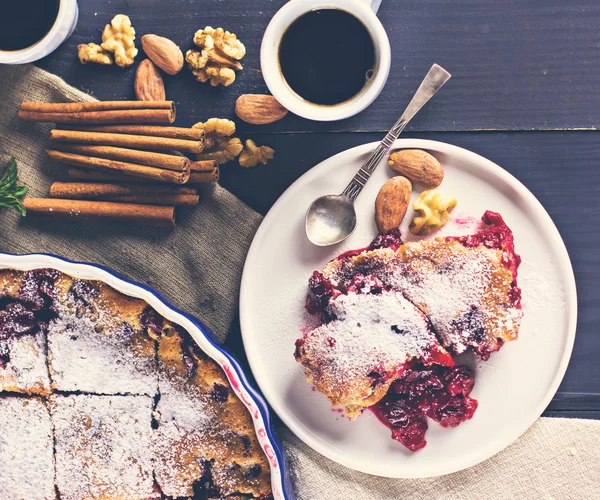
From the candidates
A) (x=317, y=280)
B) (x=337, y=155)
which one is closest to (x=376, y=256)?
Result: (x=317, y=280)

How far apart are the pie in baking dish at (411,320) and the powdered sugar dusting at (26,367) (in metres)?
0.60

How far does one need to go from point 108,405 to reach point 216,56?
36.2 inches

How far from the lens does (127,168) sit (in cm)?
157

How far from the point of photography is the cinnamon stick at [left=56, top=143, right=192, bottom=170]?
5.10 ft

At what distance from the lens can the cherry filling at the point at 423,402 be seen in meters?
1.49

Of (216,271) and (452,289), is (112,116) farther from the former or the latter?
(452,289)

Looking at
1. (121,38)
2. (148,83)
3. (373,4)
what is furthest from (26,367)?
(373,4)

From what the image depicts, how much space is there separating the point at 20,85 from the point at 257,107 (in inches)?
25.4

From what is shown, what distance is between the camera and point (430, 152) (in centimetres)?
158

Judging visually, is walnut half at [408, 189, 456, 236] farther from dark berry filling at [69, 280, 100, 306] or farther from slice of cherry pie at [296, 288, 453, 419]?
dark berry filling at [69, 280, 100, 306]

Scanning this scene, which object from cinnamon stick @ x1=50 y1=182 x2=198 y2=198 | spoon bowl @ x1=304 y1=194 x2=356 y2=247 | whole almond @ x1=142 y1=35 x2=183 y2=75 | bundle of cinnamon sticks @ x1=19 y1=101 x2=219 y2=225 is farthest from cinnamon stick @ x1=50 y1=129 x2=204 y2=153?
spoon bowl @ x1=304 y1=194 x2=356 y2=247

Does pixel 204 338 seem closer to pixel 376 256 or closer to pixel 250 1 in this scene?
pixel 376 256

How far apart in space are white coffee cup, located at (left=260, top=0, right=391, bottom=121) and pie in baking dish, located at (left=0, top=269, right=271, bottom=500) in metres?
0.60

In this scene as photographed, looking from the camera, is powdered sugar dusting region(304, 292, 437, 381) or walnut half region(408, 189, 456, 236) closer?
powdered sugar dusting region(304, 292, 437, 381)
